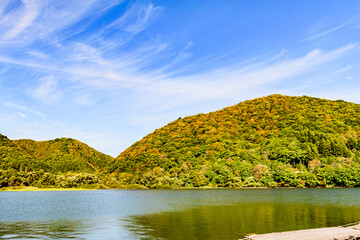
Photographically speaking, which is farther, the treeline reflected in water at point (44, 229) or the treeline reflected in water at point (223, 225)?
the treeline reflected in water at point (44, 229)

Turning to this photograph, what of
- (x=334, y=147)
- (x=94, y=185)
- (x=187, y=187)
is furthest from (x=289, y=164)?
(x=94, y=185)

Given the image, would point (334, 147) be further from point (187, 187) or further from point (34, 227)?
point (34, 227)

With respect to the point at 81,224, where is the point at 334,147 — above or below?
above

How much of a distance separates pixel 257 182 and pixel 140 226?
134520 mm

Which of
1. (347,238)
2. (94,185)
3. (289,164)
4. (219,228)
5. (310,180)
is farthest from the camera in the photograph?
(94,185)

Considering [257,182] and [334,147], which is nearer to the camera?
[257,182]

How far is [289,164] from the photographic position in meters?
180

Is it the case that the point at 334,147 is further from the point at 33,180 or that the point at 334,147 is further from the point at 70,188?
the point at 33,180

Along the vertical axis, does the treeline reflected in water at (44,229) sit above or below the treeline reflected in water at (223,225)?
above

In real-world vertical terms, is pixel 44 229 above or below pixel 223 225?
above

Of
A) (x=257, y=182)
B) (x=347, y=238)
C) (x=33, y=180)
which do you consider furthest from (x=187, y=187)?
(x=347, y=238)

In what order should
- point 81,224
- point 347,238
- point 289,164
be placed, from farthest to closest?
point 289,164, point 81,224, point 347,238

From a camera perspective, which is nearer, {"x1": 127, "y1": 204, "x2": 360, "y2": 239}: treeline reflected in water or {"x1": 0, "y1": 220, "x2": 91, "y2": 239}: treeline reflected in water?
{"x1": 127, "y1": 204, "x2": 360, "y2": 239}: treeline reflected in water

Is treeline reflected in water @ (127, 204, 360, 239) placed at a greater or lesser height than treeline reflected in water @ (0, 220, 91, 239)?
lesser
